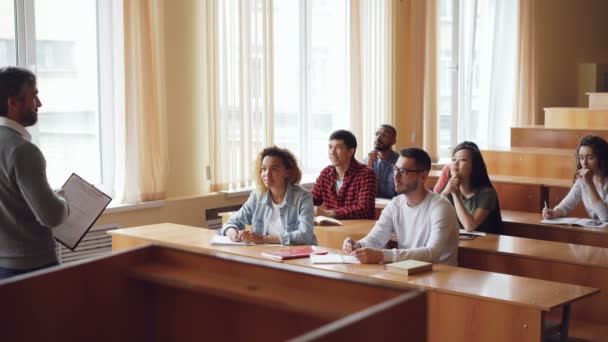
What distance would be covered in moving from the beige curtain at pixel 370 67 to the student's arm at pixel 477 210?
9.86 ft

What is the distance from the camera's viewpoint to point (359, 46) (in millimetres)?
7961

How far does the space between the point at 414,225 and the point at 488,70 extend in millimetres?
6304

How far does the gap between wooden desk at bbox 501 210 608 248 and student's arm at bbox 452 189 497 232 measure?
0.62 metres

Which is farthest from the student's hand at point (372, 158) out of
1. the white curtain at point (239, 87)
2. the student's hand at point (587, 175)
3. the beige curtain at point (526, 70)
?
the beige curtain at point (526, 70)

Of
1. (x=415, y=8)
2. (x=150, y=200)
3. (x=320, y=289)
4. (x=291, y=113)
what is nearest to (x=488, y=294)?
(x=320, y=289)

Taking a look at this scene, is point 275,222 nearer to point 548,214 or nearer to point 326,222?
point 326,222

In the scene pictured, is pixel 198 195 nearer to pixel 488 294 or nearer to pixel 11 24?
pixel 11 24

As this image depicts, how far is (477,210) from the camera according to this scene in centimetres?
499

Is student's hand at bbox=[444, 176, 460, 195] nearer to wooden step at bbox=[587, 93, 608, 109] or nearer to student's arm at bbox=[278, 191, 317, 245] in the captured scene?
student's arm at bbox=[278, 191, 317, 245]

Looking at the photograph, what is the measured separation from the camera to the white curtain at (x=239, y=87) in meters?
6.43

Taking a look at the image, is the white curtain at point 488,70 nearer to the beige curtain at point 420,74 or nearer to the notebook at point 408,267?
the beige curtain at point 420,74

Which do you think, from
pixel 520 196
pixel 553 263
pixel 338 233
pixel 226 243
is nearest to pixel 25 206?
pixel 226 243

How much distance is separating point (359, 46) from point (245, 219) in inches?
148

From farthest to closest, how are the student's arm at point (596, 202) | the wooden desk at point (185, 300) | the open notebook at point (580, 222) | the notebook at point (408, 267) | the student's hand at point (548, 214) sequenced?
the student's hand at point (548, 214)
the student's arm at point (596, 202)
the open notebook at point (580, 222)
the notebook at point (408, 267)
the wooden desk at point (185, 300)
